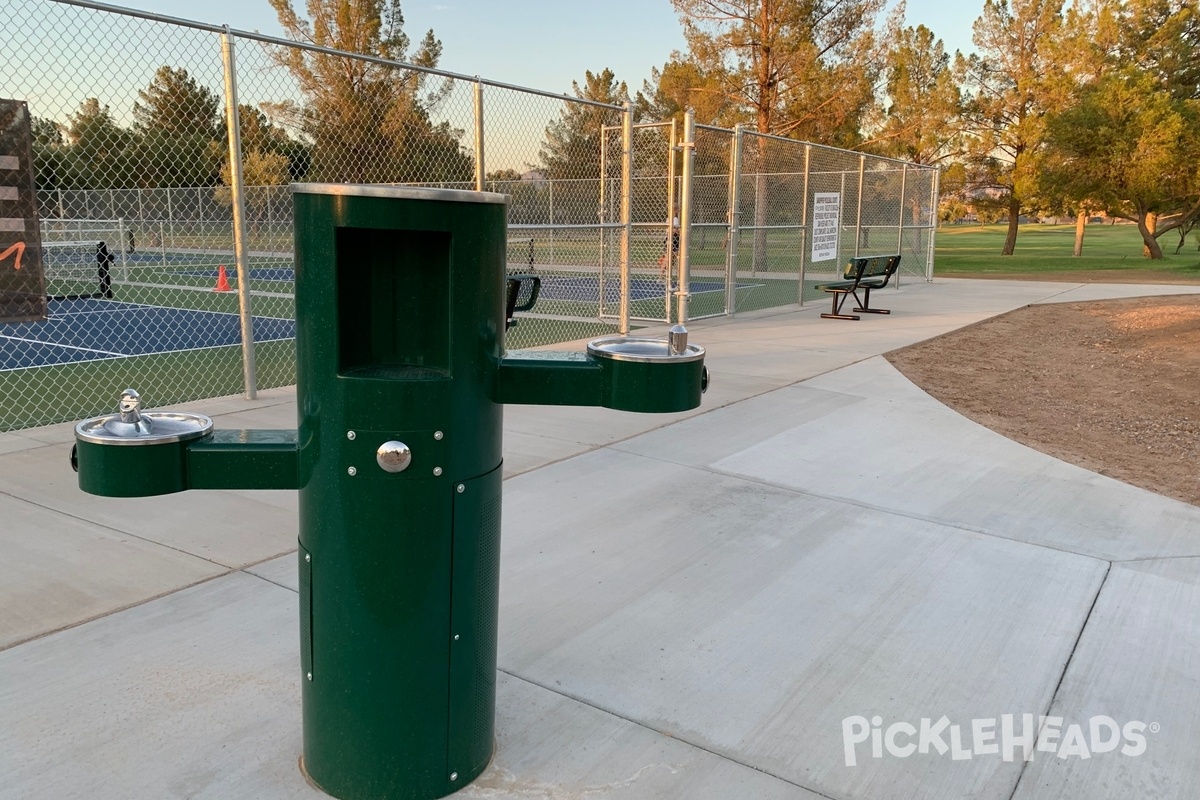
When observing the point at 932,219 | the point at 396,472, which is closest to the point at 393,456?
Answer: the point at 396,472

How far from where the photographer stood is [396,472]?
82.3 inches

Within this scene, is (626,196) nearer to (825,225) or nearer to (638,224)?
(638,224)

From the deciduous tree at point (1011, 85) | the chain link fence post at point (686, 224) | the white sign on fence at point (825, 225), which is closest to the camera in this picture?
the chain link fence post at point (686, 224)

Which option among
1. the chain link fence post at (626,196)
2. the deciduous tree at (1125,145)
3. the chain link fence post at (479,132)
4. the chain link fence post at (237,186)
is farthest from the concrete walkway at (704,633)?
the deciduous tree at (1125,145)

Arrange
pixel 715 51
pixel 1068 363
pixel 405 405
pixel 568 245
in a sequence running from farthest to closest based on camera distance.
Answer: pixel 715 51, pixel 568 245, pixel 1068 363, pixel 405 405

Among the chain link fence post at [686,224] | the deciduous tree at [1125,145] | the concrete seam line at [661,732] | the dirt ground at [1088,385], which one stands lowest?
the concrete seam line at [661,732]

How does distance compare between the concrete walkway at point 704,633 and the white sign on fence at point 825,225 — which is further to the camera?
the white sign on fence at point 825,225

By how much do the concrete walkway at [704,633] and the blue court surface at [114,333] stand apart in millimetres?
4921

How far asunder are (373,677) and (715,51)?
26.3 metres

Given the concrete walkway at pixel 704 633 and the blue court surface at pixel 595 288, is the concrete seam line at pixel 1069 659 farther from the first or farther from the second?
the blue court surface at pixel 595 288

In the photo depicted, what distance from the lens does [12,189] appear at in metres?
5.66

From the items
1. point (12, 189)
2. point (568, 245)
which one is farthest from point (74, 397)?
point (568, 245)

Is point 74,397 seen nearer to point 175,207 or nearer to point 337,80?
point 337,80

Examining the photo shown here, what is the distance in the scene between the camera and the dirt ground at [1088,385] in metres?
6.24
